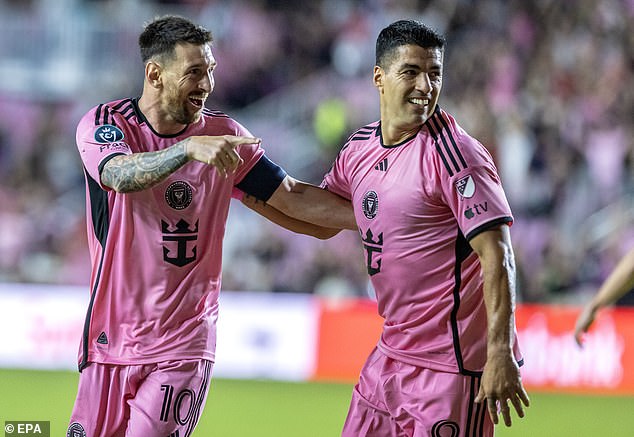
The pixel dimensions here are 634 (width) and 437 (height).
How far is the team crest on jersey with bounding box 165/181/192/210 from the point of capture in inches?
177

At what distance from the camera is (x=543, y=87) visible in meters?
13.2

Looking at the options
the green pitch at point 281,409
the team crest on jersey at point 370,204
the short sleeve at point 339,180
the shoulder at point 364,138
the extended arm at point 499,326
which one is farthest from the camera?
the green pitch at point 281,409

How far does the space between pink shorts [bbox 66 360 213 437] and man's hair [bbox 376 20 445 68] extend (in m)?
1.64

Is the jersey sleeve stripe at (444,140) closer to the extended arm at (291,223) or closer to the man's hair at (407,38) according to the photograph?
the man's hair at (407,38)

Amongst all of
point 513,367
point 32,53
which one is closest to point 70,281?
point 32,53

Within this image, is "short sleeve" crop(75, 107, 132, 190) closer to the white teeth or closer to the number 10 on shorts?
the number 10 on shorts

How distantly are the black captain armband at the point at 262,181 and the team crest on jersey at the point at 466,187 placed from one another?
1154 mm

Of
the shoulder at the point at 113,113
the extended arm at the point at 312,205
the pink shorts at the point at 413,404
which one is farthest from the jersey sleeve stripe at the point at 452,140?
the shoulder at the point at 113,113

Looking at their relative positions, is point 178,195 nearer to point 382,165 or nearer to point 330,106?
point 382,165

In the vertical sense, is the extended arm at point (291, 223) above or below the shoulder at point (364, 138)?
below

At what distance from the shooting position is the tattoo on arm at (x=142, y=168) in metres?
4.09

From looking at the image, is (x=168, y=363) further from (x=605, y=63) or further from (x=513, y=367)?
(x=605, y=63)

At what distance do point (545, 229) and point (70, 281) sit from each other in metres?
5.79

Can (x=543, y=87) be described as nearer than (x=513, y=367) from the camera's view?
No
